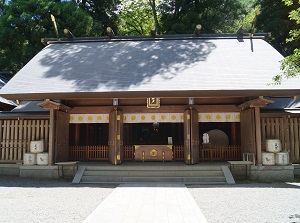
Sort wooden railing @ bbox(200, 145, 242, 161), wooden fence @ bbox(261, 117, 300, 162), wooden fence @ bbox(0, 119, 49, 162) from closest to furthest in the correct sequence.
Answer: wooden fence @ bbox(261, 117, 300, 162) < wooden fence @ bbox(0, 119, 49, 162) < wooden railing @ bbox(200, 145, 242, 161)

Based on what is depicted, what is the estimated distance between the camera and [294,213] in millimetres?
5438

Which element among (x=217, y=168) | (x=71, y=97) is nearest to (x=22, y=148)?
(x=71, y=97)

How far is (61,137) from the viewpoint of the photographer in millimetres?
10555

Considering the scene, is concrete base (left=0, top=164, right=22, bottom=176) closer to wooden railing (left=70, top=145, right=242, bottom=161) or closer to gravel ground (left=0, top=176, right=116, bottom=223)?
gravel ground (left=0, top=176, right=116, bottom=223)

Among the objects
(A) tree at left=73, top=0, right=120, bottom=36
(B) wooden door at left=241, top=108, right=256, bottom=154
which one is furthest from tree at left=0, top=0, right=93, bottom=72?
(B) wooden door at left=241, top=108, right=256, bottom=154

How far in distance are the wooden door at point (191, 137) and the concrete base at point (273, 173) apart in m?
2.14

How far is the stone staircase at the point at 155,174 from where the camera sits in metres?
9.08

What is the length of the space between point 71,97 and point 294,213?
7.44 meters

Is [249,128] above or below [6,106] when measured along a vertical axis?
below

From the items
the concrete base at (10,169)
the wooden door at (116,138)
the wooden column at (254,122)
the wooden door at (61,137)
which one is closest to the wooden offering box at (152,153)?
the wooden door at (116,138)

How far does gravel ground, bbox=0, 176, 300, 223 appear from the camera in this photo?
522 centimetres

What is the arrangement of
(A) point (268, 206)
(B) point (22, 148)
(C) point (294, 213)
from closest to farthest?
(C) point (294, 213) → (A) point (268, 206) → (B) point (22, 148)

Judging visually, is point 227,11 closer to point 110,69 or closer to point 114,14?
point 114,14

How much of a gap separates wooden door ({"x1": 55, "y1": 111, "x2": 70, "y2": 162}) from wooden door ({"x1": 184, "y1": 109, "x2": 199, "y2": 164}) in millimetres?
4790
